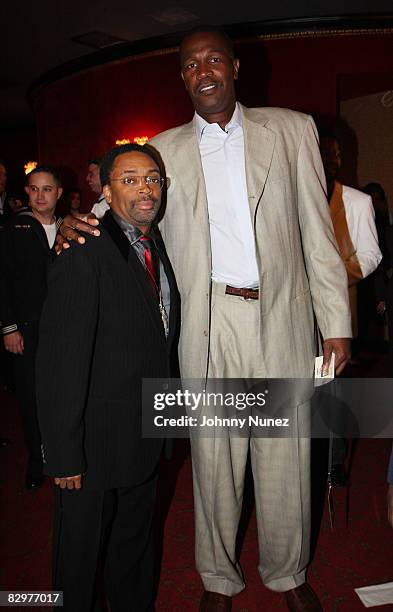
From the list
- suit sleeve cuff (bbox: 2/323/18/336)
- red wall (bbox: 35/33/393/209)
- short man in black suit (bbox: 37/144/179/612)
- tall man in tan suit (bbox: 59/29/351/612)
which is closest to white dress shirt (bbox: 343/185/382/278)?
tall man in tan suit (bbox: 59/29/351/612)

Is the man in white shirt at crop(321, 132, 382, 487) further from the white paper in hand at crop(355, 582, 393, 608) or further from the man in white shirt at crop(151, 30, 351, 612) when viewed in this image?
the man in white shirt at crop(151, 30, 351, 612)

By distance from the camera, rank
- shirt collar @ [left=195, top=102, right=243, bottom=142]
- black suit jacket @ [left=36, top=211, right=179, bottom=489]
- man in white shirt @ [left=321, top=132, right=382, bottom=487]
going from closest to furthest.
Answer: black suit jacket @ [left=36, top=211, right=179, bottom=489], shirt collar @ [left=195, top=102, right=243, bottom=142], man in white shirt @ [left=321, top=132, right=382, bottom=487]

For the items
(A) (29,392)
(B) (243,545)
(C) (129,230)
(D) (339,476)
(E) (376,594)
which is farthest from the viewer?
(A) (29,392)

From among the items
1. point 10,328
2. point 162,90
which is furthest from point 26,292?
point 162,90

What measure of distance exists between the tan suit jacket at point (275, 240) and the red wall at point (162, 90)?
4.86 m

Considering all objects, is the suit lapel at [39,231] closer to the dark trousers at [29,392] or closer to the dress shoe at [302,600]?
the dark trousers at [29,392]

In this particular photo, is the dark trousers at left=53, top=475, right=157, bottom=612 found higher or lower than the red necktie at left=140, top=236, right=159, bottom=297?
lower

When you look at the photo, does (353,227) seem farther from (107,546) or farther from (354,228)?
(107,546)

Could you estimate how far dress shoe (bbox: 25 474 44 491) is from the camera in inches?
127

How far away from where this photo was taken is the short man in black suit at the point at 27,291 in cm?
319

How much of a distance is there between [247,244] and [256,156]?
293 millimetres

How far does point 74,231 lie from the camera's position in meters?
1.64

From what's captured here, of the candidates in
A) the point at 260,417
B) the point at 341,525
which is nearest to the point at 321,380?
the point at 260,417

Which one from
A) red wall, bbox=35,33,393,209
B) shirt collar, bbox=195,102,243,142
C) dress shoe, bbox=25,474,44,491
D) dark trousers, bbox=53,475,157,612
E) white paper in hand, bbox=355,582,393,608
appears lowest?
white paper in hand, bbox=355,582,393,608
